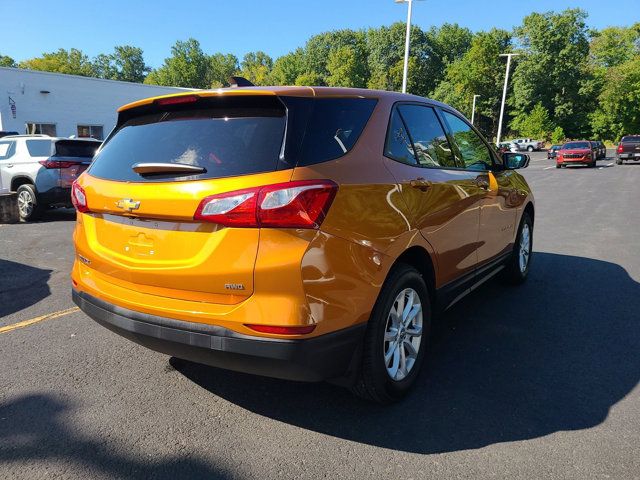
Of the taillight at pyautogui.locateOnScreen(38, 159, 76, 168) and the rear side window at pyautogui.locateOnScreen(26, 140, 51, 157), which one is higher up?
the rear side window at pyautogui.locateOnScreen(26, 140, 51, 157)

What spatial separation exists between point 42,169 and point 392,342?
8.92 m

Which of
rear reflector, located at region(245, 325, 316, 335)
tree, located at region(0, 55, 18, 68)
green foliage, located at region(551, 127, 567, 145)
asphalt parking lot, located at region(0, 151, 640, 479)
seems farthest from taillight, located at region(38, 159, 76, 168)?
tree, located at region(0, 55, 18, 68)

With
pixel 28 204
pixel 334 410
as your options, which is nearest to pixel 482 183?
pixel 334 410

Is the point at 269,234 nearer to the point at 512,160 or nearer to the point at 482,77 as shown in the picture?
the point at 512,160

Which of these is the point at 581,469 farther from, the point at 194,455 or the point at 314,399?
the point at 194,455

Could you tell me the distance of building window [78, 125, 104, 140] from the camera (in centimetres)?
2689

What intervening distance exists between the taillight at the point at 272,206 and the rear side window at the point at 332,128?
0.53 ft

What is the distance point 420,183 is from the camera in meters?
3.07

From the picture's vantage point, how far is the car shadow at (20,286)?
462cm

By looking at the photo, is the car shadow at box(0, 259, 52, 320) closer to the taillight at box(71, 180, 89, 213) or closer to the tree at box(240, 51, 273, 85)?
the taillight at box(71, 180, 89, 213)

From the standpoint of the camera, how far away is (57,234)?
8203 mm

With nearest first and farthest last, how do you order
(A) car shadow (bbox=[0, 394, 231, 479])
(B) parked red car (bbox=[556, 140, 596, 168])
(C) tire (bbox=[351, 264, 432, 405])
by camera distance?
1. (A) car shadow (bbox=[0, 394, 231, 479])
2. (C) tire (bbox=[351, 264, 432, 405])
3. (B) parked red car (bbox=[556, 140, 596, 168])

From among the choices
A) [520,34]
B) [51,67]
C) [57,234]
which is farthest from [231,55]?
[57,234]

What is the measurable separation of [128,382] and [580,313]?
3.90 meters
